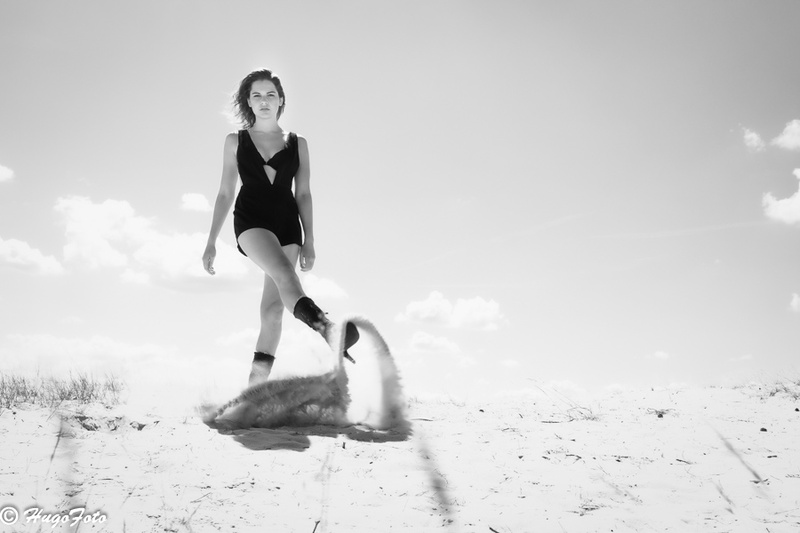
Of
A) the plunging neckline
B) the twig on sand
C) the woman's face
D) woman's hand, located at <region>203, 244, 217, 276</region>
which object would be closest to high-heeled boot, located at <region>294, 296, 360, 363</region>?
woman's hand, located at <region>203, 244, 217, 276</region>

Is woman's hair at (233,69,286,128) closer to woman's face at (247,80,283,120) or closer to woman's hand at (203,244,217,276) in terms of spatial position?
woman's face at (247,80,283,120)

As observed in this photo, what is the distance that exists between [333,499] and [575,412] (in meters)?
2.60

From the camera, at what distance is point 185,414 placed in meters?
3.72

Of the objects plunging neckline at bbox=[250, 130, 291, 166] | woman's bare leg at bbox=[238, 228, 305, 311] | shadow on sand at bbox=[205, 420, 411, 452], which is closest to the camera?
shadow on sand at bbox=[205, 420, 411, 452]

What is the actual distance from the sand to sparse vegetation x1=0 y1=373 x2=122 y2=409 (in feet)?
0.91

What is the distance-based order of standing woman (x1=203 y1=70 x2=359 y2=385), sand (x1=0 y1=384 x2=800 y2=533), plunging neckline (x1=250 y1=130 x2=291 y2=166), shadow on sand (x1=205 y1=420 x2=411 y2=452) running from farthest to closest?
plunging neckline (x1=250 y1=130 x2=291 y2=166) → standing woman (x1=203 y1=70 x2=359 y2=385) → shadow on sand (x1=205 y1=420 x2=411 y2=452) → sand (x1=0 y1=384 x2=800 y2=533)

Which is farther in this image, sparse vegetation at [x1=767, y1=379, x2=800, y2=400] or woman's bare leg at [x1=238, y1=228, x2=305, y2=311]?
sparse vegetation at [x1=767, y1=379, x2=800, y2=400]

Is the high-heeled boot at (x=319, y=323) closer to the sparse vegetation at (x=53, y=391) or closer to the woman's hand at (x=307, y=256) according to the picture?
the woman's hand at (x=307, y=256)

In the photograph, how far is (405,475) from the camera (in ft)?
8.38

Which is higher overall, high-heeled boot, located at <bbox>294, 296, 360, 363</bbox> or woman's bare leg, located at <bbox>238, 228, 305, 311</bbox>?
woman's bare leg, located at <bbox>238, 228, 305, 311</bbox>

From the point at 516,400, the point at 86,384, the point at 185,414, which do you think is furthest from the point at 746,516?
the point at 86,384

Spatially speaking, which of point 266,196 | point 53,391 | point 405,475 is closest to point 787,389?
point 405,475

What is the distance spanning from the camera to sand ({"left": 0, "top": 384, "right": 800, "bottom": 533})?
6.75 feet

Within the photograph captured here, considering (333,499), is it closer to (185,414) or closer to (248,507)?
(248,507)
